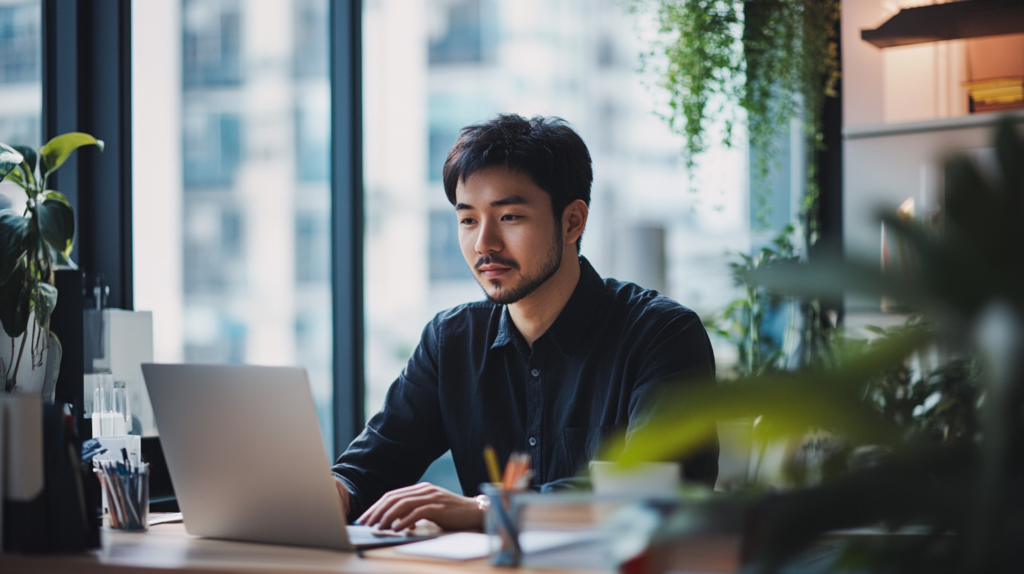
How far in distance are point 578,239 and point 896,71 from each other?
166cm

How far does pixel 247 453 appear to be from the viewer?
1.28 metres

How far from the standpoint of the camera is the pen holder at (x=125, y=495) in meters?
1.46

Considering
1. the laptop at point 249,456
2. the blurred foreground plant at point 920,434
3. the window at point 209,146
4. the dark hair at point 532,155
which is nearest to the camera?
the blurred foreground plant at point 920,434

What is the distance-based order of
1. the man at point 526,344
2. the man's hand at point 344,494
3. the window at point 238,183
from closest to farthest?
the man's hand at point 344,494 < the man at point 526,344 < the window at point 238,183

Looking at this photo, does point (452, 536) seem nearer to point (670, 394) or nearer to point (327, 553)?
point (327, 553)

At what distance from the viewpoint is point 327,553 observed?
1.23m

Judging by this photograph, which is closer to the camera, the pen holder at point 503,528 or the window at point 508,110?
the pen holder at point 503,528

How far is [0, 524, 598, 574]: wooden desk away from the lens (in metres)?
1.11

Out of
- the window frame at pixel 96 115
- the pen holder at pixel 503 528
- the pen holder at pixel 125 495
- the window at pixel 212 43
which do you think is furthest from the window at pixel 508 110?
the pen holder at pixel 503 528

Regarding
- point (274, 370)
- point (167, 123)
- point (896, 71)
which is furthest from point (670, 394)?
point (896, 71)

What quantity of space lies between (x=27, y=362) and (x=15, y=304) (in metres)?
0.12

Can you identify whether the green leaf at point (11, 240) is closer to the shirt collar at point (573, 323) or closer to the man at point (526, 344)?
the man at point (526, 344)

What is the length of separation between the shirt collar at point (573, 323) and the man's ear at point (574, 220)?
11cm

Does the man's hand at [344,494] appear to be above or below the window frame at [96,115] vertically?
below
